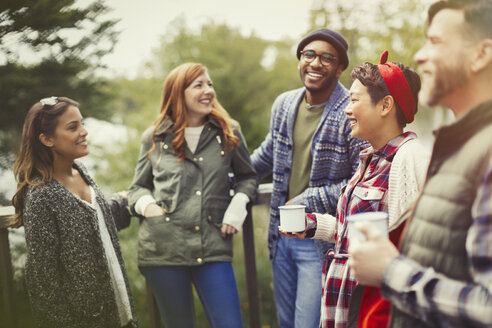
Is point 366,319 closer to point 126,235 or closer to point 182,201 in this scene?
point 182,201

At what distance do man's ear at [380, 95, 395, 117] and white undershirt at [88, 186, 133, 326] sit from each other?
1.57 m

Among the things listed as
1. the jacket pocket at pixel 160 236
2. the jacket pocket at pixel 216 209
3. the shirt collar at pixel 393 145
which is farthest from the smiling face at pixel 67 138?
the shirt collar at pixel 393 145

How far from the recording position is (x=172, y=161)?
101 inches

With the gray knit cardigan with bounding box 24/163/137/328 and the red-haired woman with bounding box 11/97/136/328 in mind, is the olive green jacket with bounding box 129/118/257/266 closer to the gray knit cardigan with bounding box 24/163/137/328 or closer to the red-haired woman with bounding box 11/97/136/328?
the red-haired woman with bounding box 11/97/136/328

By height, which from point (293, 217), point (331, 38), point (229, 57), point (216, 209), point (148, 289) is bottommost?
point (148, 289)

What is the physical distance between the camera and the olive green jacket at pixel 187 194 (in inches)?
96.9

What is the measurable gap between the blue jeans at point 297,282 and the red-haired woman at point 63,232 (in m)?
0.89

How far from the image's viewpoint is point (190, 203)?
8.17 ft

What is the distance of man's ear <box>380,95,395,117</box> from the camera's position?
5.70 feet

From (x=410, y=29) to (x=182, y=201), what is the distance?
4.12m

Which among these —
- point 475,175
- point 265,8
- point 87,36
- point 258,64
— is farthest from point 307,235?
point 265,8

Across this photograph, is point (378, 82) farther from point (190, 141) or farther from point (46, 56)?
point (46, 56)

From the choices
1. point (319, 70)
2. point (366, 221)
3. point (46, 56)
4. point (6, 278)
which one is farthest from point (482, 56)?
point (46, 56)

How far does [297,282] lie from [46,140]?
161 centimetres
